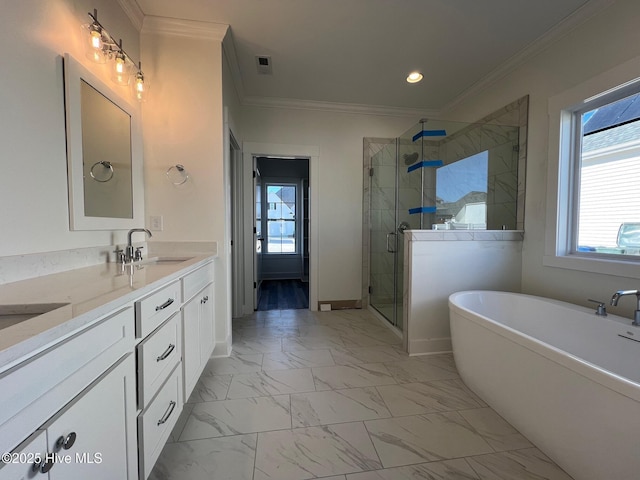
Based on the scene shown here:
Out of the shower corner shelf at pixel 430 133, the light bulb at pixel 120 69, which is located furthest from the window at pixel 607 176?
the light bulb at pixel 120 69

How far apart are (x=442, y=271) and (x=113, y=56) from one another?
283 centimetres

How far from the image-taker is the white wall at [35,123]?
1029 millimetres

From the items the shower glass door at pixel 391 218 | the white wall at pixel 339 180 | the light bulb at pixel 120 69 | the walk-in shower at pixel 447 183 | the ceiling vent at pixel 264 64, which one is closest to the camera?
the light bulb at pixel 120 69

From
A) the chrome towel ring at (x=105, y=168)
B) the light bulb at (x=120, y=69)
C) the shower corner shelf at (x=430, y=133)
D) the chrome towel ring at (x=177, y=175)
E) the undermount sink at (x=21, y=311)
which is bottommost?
the undermount sink at (x=21, y=311)

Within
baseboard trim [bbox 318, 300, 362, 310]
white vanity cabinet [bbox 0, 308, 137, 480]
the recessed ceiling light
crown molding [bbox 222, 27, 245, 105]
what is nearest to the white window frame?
the recessed ceiling light

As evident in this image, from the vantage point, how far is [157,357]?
110cm

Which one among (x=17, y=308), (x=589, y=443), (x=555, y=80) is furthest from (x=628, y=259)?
(x=17, y=308)

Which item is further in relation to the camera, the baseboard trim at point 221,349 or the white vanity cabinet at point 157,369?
the baseboard trim at point 221,349

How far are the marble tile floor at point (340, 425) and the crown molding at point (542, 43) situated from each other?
2.69 meters

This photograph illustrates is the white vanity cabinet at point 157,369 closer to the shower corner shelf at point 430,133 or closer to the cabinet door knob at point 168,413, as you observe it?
the cabinet door knob at point 168,413

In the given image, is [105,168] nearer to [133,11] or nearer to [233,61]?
[133,11]

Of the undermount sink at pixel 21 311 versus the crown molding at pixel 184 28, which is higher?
the crown molding at pixel 184 28

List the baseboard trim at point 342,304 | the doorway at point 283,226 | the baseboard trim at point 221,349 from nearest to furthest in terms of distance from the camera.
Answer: the baseboard trim at point 221,349
the baseboard trim at point 342,304
the doorway at point 283,226

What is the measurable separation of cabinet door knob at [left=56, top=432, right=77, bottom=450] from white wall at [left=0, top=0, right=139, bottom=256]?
2.69ft
